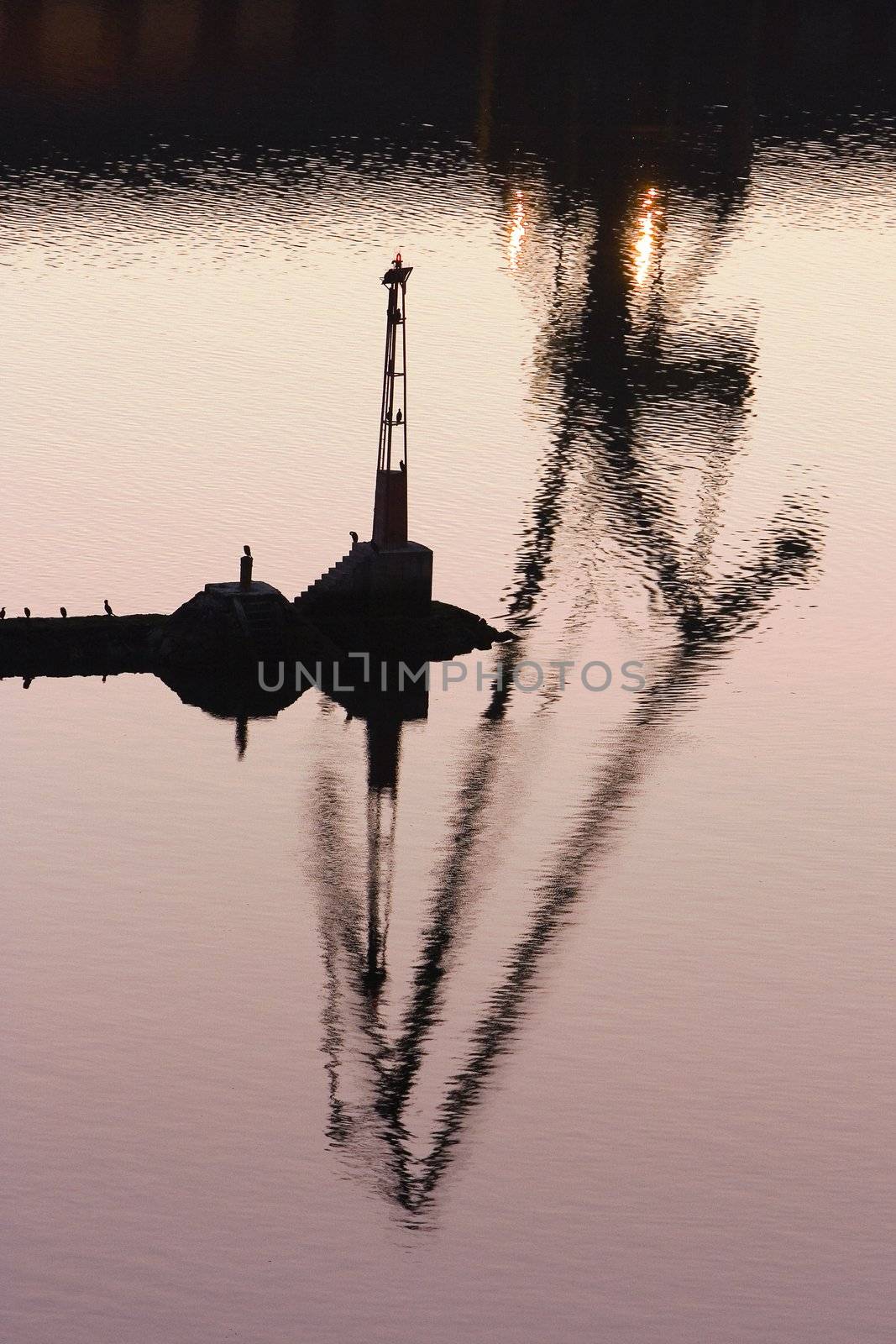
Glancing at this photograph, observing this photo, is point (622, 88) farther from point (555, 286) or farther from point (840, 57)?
point (555, 286)

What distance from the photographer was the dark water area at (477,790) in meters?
36.7

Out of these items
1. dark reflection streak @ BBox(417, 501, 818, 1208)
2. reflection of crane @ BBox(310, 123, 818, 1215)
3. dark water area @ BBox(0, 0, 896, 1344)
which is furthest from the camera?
reflection of crane @ BBox(310, 123, 818, 1215)

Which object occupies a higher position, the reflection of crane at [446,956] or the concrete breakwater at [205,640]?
the reflection of crane at [446,956]

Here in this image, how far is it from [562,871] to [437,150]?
264ft

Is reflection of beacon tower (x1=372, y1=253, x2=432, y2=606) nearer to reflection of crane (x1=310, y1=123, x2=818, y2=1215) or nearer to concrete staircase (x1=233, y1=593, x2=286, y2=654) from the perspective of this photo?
concrete staircase (x1=233, y1=593, x2=286, y2=654)

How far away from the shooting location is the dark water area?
3666 centimetres

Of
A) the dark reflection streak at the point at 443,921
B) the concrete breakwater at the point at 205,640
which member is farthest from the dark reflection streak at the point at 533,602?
the concrete breakwater at the point at 205,640

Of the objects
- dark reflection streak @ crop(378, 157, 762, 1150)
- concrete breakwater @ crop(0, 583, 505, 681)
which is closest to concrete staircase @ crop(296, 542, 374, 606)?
concrete breakwater @ crop(0, 583, 505, 681)

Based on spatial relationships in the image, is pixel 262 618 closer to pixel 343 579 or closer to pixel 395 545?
pixel 343 579

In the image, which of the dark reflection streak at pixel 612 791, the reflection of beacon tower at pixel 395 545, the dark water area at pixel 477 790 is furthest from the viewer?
the reflection of beacon tower at pixel 395 545

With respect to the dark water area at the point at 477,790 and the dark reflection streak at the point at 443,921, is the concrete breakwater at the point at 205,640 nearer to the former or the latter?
the dark water area at the point at 477,790

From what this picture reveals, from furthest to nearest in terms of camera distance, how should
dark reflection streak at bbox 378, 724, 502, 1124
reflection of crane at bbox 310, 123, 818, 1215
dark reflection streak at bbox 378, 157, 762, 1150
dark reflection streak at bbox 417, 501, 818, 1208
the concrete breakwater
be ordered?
the concrete breakwater → dark reflection streak at bbox 378, 157, 762, 1150 → dark reflection streak at bbox 378, 724, 502, 1124 → reflection of crane at bbox 310, 123, 818, 1215 → dark reflection streak at bbox 417, 501, 818, 1208

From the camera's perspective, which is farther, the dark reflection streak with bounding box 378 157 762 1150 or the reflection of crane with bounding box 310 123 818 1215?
the dark reflection streak with bounding box 378 157 762 1150

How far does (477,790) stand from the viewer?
53.9 meters
